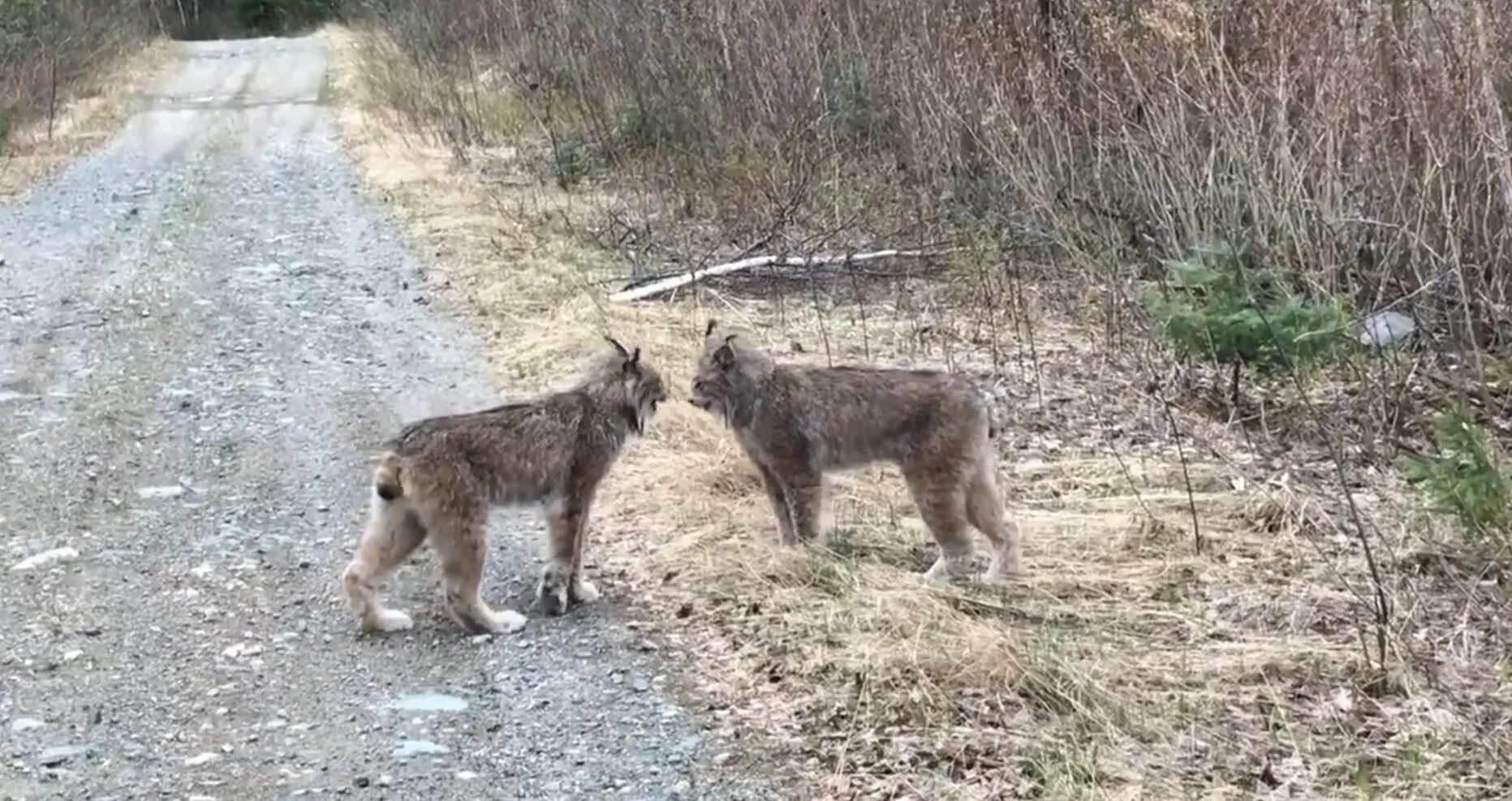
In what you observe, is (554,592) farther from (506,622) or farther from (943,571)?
(943,571)

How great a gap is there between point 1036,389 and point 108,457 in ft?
15.3

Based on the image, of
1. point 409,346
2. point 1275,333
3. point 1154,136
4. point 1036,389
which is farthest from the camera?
point 409,346

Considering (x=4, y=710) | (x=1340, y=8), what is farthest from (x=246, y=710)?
(x=1340, y=8)

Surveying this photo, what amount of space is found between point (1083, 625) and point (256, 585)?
3089mm

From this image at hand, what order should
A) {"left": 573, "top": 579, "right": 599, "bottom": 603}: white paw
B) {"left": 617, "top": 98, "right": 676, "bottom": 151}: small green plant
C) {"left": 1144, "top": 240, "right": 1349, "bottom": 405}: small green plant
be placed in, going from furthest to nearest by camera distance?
{"left": 617, "top": 98, "right": 676, "bottom": 151}: small green plant
{"left": 1144, "top": 240, "right": 1349, "bottom": 405}: small green plant
{"left": 573, "top": 579, "right": 599, "bottom": 603}: white paw

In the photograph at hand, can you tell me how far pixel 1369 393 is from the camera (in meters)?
8.02

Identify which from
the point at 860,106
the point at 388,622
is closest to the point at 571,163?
the point at 860,106

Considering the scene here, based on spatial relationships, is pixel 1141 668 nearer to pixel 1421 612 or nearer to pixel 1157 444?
pixel 1421 612

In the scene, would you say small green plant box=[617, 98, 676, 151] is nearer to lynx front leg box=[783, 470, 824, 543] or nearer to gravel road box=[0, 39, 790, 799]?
gravel road box=[0, 39, 790, 799]

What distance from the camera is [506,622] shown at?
5914 mm

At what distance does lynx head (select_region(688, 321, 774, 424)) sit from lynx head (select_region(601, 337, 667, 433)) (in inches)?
8.8

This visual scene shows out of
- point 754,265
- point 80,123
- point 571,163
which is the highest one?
point 754,265

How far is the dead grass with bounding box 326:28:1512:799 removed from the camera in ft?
15.1

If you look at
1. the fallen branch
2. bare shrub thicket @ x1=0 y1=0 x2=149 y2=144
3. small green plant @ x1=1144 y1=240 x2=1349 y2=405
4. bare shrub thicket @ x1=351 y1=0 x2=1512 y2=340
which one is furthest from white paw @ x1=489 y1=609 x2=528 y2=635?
bare shrub thicket @ x1=0 y1=0 x2=149 y2=144
